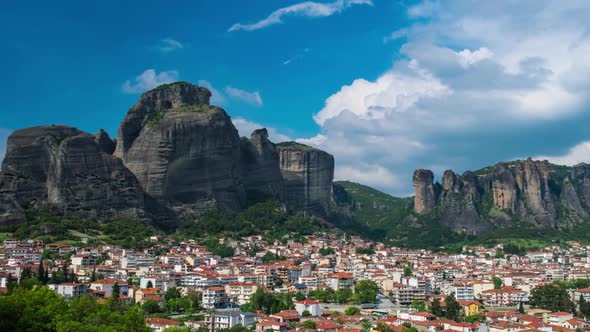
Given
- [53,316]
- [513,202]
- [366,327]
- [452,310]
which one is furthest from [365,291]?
[513,202]

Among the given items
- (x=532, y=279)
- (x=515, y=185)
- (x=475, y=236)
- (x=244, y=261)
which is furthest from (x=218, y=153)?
(x=515, y=185)

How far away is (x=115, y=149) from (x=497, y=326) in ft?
319

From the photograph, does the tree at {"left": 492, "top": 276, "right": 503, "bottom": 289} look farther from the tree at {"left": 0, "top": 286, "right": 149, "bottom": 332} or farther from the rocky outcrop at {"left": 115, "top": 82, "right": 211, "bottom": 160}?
the rocky outcrop at {"left": 115, "top": 82, "right": 211, "bottom": 160}

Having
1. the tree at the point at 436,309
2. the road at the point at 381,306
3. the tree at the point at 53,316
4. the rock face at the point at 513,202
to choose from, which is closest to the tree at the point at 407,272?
the road at the point at 381,306

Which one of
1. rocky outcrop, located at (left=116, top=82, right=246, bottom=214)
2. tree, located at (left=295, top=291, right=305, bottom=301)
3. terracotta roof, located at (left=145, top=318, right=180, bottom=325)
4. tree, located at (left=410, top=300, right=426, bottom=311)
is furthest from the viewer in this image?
rocky outcrop, located at (left=116, top=82, right=246, bottom=214)

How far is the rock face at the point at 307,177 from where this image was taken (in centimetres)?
17350

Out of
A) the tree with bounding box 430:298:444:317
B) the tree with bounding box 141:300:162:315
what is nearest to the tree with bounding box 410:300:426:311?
the tree with bounding box 430:298:444:317

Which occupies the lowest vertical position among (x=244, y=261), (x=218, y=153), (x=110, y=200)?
(x=244, y=261)

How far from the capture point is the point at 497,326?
6166 centimetres

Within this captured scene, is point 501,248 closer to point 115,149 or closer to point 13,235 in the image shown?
point 115,149

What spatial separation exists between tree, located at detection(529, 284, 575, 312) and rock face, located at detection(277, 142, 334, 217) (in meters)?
94.8

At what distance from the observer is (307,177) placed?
175000 millimetres

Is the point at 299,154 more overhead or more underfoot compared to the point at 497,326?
more overhead

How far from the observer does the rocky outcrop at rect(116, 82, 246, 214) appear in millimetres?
129375
